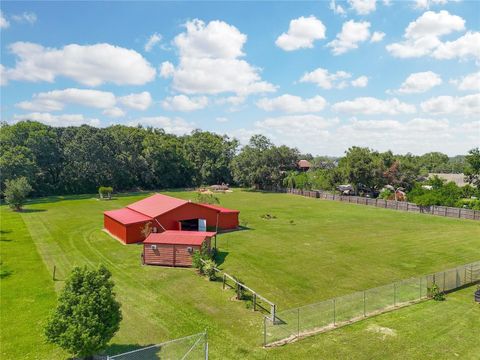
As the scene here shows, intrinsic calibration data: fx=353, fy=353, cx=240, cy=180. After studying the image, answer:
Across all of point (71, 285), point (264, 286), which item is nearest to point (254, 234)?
point (264, 286)

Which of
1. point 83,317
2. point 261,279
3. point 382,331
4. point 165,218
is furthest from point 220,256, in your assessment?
point 83,317

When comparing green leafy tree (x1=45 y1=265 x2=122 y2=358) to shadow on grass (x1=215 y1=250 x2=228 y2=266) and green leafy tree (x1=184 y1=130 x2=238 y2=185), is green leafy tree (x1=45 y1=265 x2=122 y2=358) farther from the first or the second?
green leafy tree (x1=184 y1=130 x2=238 y2=185)

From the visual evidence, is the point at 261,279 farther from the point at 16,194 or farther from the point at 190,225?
the point at 16,194

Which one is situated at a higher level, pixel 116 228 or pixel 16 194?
pixel 16 194

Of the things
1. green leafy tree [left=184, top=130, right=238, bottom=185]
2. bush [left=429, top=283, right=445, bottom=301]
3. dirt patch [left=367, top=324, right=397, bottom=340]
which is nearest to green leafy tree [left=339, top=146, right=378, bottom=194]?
green leafy tree [left=184, top=130, right=238, bottom=185]

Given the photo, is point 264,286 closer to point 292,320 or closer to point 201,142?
point 292,320

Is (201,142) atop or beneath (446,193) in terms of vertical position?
atop

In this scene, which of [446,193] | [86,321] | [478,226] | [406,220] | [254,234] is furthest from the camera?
[446,193]
